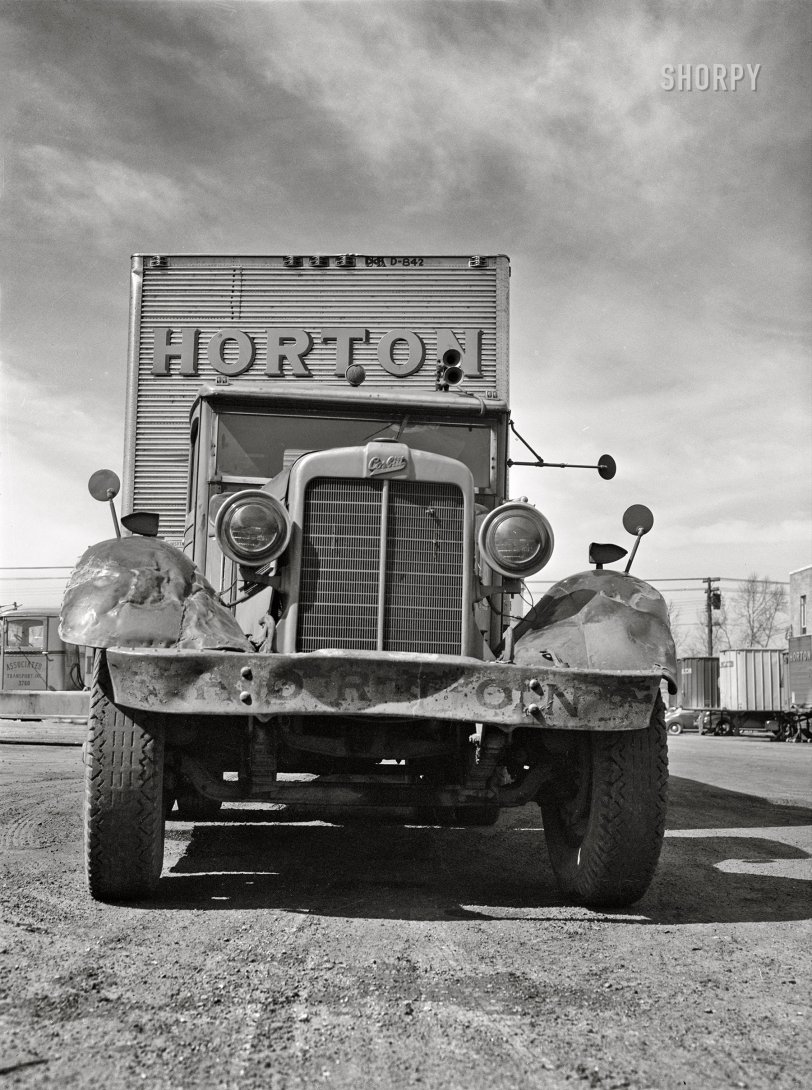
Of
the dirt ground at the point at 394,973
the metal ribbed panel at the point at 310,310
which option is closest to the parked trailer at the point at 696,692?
the metal ribbed panel at the point at 310,310

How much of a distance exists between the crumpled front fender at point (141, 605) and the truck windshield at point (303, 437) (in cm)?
158

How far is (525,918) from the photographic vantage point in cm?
424

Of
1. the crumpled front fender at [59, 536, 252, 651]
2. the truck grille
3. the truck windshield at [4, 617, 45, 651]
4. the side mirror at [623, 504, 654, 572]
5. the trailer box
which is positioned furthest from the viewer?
the trailer box

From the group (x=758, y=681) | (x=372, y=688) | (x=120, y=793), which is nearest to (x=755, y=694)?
(x=758, y=681)

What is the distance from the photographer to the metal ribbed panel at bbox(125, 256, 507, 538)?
801cm

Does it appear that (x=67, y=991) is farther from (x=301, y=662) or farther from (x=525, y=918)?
(x=525, y=918)

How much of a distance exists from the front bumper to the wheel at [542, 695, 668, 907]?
12.0 inches

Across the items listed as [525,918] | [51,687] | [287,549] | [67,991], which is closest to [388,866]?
[525,918]

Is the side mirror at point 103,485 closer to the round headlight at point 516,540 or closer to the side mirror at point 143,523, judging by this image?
the side mirror at point 143,523

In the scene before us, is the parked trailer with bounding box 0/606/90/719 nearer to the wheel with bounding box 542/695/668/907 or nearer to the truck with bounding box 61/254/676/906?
the truck with bounding box 61/254/676/906

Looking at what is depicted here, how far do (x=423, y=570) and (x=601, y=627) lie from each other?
0.89 meters

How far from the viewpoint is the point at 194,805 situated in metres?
5.11

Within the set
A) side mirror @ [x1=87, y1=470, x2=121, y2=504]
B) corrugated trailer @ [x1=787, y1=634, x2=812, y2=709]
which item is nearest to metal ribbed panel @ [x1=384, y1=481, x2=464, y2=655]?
side mirror @ [x1=87, y1=470, x2=121, y2=504]

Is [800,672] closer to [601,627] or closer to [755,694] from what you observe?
[755,694]
